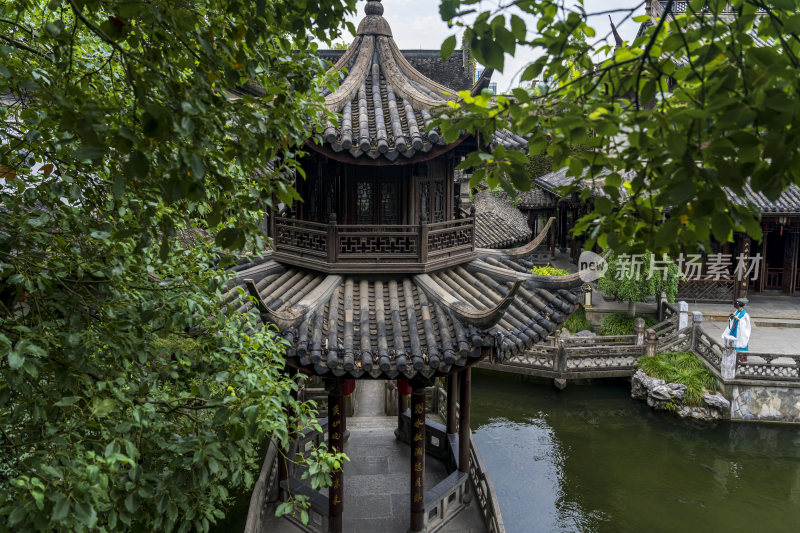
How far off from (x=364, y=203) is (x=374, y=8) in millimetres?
2906

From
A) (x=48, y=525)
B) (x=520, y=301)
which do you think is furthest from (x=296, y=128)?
(x=520, y=301)

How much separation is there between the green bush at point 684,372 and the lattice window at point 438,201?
11.0 meters

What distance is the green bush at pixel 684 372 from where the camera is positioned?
1478 cm

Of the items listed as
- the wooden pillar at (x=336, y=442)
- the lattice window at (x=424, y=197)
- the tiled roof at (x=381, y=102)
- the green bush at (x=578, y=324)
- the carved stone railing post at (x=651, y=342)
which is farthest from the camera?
the green bush at (x=578, y=324)

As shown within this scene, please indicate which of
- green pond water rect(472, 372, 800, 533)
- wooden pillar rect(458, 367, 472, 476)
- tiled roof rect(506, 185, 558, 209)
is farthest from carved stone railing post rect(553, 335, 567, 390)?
tiled roof rect(506, 185, 558, 209)

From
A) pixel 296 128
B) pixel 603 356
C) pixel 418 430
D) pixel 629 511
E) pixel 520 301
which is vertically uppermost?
pixel 296 128

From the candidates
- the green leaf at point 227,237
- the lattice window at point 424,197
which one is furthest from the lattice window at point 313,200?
the green leaf at point 227,237

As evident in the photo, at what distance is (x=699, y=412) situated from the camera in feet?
47.6

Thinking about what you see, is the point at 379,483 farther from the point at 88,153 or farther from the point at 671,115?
the point at 671,115

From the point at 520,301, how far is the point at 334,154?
285 cm

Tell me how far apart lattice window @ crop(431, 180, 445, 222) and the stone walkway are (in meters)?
3.70

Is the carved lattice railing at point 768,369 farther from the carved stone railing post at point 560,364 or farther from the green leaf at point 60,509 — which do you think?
the green leaf at point 60,509

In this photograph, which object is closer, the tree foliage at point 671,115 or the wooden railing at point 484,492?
the tree foliage at point 671,115

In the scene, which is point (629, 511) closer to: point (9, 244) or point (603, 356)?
point (603, 356)
